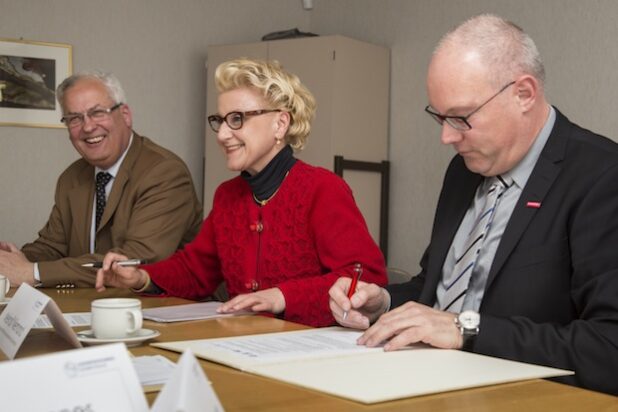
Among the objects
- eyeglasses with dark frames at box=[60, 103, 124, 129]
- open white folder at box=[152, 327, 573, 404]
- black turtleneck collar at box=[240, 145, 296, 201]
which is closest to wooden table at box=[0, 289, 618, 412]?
open white folder at box=[152, 327, 573, 404]

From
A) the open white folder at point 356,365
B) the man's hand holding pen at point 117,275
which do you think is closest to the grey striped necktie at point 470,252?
the open white folder at point 356,365

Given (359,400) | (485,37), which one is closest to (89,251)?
(485,37)

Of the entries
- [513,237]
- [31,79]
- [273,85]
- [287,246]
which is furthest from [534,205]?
[31,79]

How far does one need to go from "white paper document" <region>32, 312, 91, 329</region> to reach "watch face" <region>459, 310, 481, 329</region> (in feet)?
2.61

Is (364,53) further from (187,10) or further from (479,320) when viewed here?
(479,320)

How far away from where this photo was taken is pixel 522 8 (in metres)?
4.42

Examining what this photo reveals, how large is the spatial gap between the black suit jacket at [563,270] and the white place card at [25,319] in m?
0.72

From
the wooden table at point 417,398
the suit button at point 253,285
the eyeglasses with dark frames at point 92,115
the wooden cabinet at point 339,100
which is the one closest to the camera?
the wooden table at point 417,398

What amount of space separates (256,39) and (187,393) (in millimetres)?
4954

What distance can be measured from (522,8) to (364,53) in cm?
98

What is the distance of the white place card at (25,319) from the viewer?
1.34 meters

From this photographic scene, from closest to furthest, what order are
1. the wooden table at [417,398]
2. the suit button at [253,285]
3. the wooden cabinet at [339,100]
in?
the wooden table at [417,398] → the suit button at [253,285] → the wooden cabinet at [339,100]

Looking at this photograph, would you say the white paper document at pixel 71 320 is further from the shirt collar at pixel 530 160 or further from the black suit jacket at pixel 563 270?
the shirt collar at pixel 530 160

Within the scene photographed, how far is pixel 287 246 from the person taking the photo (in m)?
2.37
